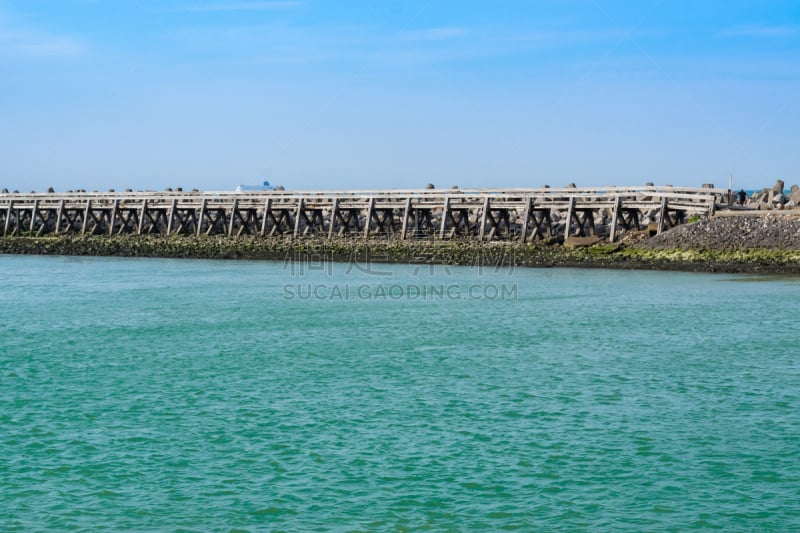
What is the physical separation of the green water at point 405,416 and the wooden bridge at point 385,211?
46.6 feet

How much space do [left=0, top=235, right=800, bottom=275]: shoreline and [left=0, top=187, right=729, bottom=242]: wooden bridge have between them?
188cm

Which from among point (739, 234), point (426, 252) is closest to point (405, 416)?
point (739, 234)

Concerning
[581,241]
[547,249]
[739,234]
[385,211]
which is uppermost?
[385,211]

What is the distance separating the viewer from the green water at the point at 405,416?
37.2 ft

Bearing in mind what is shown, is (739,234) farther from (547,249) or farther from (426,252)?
(426,252)

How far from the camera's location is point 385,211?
53.6 meters

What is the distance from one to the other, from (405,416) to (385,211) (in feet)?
126

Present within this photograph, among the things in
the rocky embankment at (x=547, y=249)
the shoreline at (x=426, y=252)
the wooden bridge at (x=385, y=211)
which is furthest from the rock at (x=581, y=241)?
the wooden bridge at (x=385, y=211)

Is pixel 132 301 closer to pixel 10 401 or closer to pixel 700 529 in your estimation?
pixel 10 401

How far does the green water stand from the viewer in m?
11.3

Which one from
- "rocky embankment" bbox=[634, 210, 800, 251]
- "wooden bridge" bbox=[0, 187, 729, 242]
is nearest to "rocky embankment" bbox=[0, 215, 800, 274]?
"rocky embankment" bbox=[634, 210, 800, 251]

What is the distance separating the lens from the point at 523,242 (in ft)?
149

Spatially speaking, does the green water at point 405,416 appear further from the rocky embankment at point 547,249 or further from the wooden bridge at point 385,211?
the wooden bridge at point 385,211

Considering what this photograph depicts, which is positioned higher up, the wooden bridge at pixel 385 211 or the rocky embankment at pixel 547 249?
the wooden bridge at pixel 385 211
